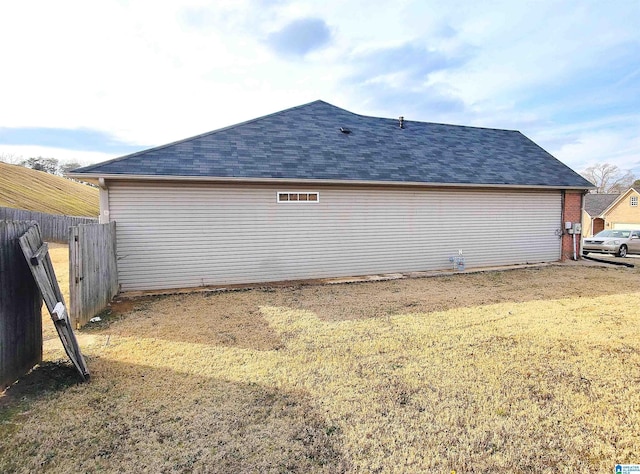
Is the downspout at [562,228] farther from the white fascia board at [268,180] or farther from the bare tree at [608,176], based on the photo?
the bare tree at [608,176]

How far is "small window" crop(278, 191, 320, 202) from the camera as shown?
8969 mm

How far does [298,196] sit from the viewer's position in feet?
29.8

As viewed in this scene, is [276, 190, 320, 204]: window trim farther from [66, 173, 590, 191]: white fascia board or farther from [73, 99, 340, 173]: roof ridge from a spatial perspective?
[73, 99, 340, 173]: roof ridge

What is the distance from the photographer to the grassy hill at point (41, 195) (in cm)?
2608

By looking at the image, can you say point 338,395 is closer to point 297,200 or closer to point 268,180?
point 268,180

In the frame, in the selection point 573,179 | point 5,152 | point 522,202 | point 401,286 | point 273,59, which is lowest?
point 401,286

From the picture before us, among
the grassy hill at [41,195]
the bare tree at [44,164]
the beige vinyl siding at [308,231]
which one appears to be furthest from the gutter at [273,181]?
the bare tree at [44,164]

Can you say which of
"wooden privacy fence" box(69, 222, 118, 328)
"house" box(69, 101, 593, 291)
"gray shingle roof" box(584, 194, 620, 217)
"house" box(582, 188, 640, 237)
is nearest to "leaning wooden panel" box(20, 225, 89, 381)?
"wooden privacy fence" box(69, 222, 118, 328)

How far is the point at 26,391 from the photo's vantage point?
11.2ft

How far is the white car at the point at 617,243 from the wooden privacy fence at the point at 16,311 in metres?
19.9

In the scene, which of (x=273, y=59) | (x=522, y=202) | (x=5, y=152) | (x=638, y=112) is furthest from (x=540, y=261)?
(x=5, y=152)

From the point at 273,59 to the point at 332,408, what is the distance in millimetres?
10873

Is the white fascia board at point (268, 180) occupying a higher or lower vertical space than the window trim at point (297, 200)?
higher

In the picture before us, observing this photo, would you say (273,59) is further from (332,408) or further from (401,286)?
(332,408)
